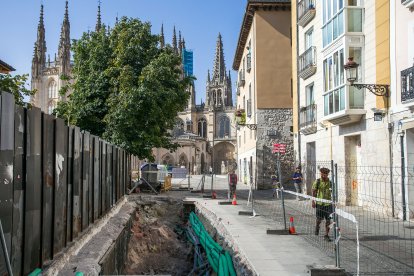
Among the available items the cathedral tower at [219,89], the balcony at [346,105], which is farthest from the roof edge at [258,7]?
the cathedral tower at [219,89]

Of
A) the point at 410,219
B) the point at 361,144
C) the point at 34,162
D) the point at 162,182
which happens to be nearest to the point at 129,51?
the point at 162,182

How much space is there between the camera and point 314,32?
20.8 meters

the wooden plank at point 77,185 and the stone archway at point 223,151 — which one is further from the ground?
the stone archway at point 223,151

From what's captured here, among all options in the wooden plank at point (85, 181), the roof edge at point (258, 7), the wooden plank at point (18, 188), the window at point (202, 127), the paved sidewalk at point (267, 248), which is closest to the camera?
the wooden plank at point (18, 188)

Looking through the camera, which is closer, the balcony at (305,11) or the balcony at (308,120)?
the balcony at (308,120)

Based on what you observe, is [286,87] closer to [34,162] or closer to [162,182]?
[162,182]

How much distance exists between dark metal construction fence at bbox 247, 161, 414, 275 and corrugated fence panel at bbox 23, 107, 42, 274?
448 cm

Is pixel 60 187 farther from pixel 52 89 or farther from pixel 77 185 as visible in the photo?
pixel 52 89

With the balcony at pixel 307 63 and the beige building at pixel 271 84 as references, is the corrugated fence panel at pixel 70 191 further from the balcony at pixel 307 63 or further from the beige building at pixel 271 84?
the beige building at pixel 271 84

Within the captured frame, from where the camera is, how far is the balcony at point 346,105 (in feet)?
50.4

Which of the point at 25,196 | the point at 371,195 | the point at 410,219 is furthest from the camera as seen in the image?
the point at 371,195

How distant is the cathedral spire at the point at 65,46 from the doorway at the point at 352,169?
59810 millimetres

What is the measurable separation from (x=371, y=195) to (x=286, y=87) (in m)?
14.8

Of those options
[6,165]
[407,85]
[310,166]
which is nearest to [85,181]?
[6,165]
